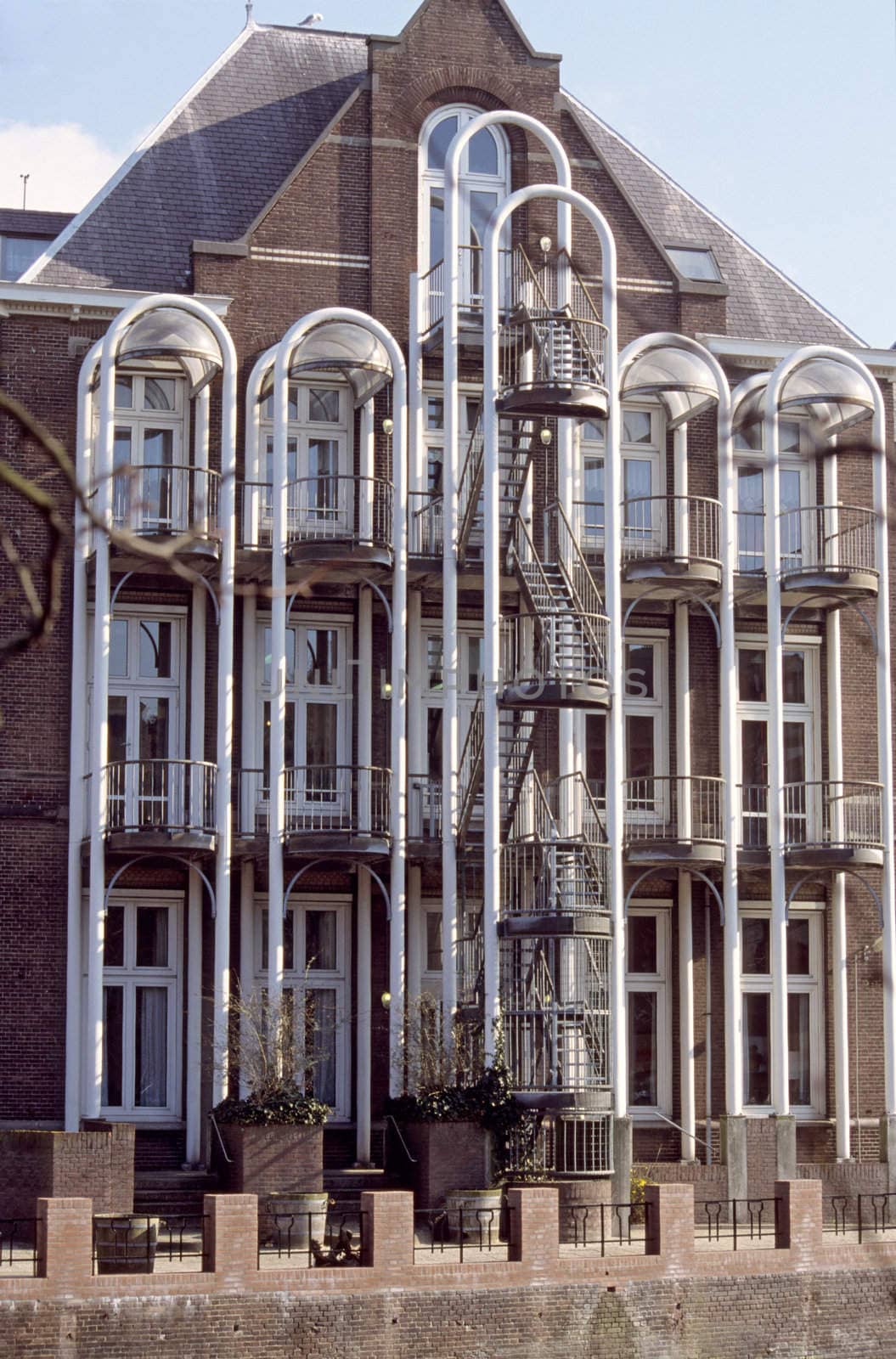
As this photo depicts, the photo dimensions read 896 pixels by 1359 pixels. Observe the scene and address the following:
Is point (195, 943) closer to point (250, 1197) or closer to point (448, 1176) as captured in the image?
point (448, 1176)

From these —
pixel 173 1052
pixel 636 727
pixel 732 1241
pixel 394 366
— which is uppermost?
pixel 394 366

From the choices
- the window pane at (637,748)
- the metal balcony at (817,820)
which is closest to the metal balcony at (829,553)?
the metal balcony at (817,820)

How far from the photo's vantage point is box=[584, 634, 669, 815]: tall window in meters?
31.0

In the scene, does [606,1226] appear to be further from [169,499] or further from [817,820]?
[169,499]

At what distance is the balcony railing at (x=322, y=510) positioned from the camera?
2941 cm

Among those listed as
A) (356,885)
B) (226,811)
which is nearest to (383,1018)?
(356,885)

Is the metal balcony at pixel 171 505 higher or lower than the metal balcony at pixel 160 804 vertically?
higher

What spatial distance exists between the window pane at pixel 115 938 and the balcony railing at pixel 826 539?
9.99 m

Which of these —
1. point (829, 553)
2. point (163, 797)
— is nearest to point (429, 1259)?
point (163, 797)

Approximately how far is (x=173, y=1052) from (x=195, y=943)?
4.59 feet

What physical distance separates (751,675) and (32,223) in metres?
12.7

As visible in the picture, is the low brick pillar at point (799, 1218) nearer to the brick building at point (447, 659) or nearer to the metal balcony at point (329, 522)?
the brick building at point (447, 659)

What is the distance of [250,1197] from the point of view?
20875mm

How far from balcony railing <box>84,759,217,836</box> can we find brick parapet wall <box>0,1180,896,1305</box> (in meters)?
7.39
